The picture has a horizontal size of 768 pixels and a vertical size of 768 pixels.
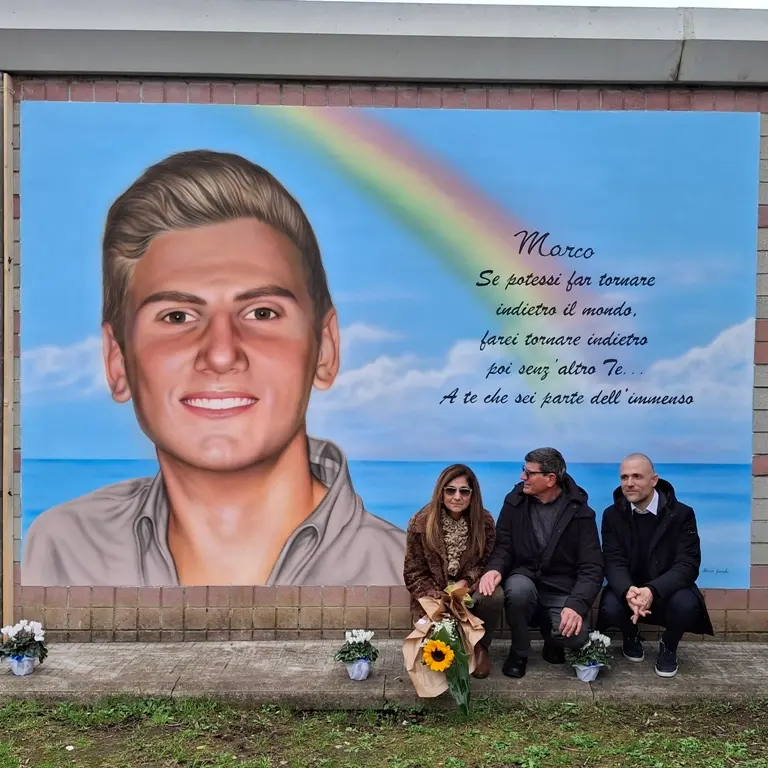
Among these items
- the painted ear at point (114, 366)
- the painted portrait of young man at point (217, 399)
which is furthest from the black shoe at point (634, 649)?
the painted ear at point (114, 366)

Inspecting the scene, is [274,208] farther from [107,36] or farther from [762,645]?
[762,645]

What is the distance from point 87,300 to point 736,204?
13.8 ft

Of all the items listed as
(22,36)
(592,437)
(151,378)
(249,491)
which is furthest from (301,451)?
(22,36)

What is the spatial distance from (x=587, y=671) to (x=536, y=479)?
42.9 inches

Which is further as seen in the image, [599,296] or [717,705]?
[599,296]

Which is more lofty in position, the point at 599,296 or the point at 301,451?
the point at 599,296

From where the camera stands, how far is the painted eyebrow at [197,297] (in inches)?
190

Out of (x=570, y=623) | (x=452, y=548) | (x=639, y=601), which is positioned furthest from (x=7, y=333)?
(x=639, y=601)

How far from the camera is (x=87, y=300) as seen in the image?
4875mm

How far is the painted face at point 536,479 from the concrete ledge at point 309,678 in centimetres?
105

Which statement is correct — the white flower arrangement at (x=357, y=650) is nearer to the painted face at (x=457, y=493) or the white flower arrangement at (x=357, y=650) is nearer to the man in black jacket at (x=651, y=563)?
the painted face at (x=457, y=493)

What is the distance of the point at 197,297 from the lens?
482 centimetres

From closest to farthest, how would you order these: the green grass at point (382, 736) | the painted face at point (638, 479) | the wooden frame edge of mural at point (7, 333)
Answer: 1. the green grass at point (382, 736)
2. the painted face at point (638, 479)
3. the wooden frame edge of mural at point (7, 333)

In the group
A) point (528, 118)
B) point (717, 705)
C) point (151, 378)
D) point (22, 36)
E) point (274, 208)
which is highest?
point (22, 36)
